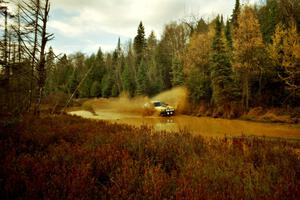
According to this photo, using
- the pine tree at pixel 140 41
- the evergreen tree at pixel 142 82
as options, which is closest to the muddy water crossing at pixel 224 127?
the evergreen tree at pixel 142 82

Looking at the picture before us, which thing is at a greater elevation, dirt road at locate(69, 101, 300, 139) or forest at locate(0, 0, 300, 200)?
forest at locate(0, 0, 300, 200)

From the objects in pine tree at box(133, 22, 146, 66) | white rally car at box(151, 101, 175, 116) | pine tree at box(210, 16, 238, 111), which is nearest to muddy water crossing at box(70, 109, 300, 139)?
white rally car at box(151, 101, 175, 116)

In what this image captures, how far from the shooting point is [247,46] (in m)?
31.8

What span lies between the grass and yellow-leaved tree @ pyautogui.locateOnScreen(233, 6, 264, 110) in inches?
1052

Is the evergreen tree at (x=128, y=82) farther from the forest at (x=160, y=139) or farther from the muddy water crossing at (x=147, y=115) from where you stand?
the forest at (x=160, y=139)

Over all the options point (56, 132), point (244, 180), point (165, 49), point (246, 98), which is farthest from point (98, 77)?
Result: point (244, 180)

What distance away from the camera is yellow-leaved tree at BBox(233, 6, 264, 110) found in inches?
1251

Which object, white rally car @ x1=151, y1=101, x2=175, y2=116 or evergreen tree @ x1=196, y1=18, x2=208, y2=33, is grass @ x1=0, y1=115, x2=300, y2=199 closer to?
white rally car @ x1=151, y1=101, x2=175, y2=116

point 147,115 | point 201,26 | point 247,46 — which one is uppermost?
point 201,26

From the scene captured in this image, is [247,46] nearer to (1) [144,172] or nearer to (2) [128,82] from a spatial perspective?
(1) [144,172]

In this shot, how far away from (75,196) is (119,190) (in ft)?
2.09

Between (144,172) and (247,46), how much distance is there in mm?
30696

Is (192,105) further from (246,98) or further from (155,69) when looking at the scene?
(155,69)

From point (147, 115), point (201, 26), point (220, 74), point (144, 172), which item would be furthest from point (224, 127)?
point (201, 26)
